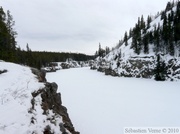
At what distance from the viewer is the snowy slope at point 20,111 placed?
5.41 m

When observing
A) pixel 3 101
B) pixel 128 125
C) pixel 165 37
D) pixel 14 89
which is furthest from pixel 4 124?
pixel 165 37

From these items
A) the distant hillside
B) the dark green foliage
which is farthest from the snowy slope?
the distant hillside

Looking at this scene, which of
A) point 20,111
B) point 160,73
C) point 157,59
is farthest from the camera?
point 157,59

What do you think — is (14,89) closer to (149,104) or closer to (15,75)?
(15,75)

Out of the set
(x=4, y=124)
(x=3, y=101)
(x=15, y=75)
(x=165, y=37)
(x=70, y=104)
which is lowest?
(x=70, y=104)

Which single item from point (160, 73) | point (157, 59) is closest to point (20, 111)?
point (160, 73)

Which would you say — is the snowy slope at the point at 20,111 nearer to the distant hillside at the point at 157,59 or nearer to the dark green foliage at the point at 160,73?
the dark green foliage at the point at 160,73

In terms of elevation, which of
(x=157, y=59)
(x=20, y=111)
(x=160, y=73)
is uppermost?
(x=157, y=59)

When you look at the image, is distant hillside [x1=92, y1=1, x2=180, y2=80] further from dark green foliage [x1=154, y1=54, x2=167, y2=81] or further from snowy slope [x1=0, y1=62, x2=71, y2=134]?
snowy slope [x1=0, y1=62, x2=71, y2=134]

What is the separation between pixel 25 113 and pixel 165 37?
143ft

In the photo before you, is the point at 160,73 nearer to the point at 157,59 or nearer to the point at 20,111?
the point at 157,59

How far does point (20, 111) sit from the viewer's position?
6.16 m

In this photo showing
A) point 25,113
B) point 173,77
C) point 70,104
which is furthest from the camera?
point 173,77

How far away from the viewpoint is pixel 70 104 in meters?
15.9
